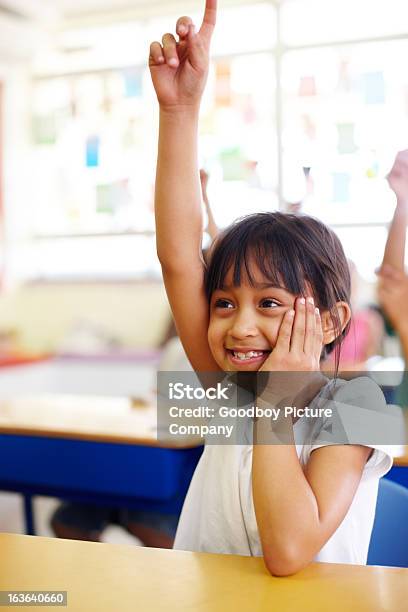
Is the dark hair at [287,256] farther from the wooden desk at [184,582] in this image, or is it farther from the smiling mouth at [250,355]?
the wooden desk at [184,582]

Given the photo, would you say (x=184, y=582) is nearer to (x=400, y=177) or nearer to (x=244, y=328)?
(x=244, y=328)

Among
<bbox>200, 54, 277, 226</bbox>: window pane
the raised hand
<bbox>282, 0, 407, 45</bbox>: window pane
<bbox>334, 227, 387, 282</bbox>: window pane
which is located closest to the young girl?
the raised hand

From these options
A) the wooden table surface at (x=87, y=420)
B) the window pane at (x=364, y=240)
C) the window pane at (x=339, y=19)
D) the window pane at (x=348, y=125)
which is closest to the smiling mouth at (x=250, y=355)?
the wooden table surface at (x=87, y=420)

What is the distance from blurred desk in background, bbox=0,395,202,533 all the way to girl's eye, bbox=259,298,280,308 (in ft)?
3.25

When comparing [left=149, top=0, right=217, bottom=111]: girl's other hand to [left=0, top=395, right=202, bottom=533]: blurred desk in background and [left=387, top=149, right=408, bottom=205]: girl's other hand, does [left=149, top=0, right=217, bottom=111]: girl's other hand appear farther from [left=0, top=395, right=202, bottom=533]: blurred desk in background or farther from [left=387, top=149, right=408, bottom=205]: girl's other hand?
[left=0, top=395, right=202, bottom=533]: blurred desk in background

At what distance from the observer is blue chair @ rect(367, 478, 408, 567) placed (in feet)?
3.62

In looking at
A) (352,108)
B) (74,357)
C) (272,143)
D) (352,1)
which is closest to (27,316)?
(74,357)

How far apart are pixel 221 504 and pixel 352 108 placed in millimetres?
3895

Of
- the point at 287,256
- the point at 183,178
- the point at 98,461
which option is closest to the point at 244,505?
the point at 287,256

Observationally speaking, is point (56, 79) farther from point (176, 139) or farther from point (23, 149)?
point (176, 139)

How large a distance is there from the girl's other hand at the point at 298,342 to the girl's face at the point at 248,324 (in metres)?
0.03

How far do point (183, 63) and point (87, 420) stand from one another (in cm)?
135

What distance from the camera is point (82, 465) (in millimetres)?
1958

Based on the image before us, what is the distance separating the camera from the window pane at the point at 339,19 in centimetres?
453
